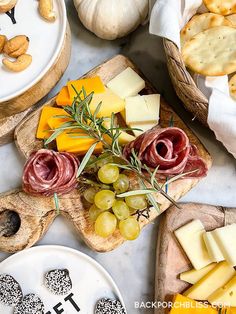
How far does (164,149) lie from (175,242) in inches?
7.5

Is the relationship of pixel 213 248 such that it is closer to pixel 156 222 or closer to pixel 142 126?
pixel 156 222

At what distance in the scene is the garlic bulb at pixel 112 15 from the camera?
101 cm

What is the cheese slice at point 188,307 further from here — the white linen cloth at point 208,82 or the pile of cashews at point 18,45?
the pile of cashews at point 18,45

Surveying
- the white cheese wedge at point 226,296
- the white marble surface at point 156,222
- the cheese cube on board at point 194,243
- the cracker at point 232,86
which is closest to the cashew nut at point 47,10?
the white marble surface at point 156,222

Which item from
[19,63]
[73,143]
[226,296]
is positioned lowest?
[226,296]

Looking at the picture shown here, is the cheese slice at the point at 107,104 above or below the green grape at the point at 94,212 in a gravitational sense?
above

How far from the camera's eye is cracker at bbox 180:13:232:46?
97 cm

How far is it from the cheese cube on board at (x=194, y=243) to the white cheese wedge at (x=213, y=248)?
1 cm

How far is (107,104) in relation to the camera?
979 mm

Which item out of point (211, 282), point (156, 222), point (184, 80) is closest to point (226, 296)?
point (211, 282)

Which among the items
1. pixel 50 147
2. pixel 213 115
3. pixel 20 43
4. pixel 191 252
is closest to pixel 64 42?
pixel 20 43

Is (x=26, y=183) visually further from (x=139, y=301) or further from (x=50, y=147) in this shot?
(x=139, y=301)

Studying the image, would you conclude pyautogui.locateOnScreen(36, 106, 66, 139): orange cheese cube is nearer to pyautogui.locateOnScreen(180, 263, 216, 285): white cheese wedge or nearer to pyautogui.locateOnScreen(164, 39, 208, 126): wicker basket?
pyautogui.locateOnScreen(164, 39, 208, 126): wicker basket

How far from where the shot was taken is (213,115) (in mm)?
880
